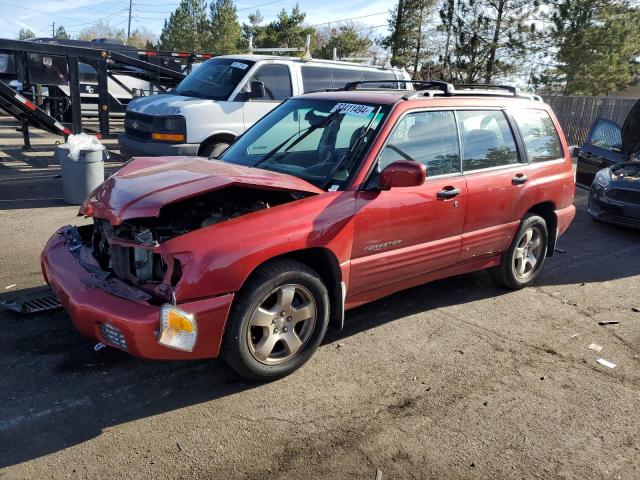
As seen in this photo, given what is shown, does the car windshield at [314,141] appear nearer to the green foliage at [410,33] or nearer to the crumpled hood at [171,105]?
the crumpled hood at [171,105]

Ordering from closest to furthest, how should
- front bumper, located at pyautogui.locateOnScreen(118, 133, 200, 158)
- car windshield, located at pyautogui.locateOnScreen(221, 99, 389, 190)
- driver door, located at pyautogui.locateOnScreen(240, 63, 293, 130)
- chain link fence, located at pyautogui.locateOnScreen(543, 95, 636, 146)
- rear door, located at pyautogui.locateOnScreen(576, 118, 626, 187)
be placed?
car windshield, located at pyautogui.locateOnScreen(221, 99, 389, 190), front bumper, located at pyautogui.locateOnScreen(118, 133, 200, 158), rear door, located at pyautogui.locateOnScreen(576, 118, 626, 187), driver door, located at pyautogui.locateOnScreen(240, 63, 293, 130), chain link fence, located at pyautogui.locateOnScreen(543, 95, 636, 146)

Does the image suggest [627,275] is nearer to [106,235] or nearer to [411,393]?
[411,393]

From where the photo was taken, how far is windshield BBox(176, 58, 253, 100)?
917cm

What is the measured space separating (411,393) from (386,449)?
0.62 meters

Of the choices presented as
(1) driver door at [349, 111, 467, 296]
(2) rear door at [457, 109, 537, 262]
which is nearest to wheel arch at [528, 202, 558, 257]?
(2) rear door at [457, 109, 537, 262]

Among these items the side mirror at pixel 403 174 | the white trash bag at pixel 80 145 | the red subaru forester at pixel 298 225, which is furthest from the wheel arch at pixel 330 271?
the white trash bag at pixel 80 145

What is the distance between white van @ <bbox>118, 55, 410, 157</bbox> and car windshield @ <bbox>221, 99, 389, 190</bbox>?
160 inches

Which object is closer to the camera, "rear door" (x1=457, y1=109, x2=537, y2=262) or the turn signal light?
"rear door" (x1=457, y1=109, x2=537, y2=262)

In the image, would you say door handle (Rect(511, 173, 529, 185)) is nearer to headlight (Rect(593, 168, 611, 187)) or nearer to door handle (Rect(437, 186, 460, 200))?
door handle (Rect(437, 186, 460, 200))

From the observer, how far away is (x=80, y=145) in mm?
7816

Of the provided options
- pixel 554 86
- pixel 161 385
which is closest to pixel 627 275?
pixel 161 385

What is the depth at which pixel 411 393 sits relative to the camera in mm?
3545

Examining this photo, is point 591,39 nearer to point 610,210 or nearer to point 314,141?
Result: point 610,210

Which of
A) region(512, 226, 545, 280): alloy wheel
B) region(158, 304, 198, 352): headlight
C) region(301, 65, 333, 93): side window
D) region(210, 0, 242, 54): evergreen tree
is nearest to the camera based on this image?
region(158, 304, 198, 352): headlight
